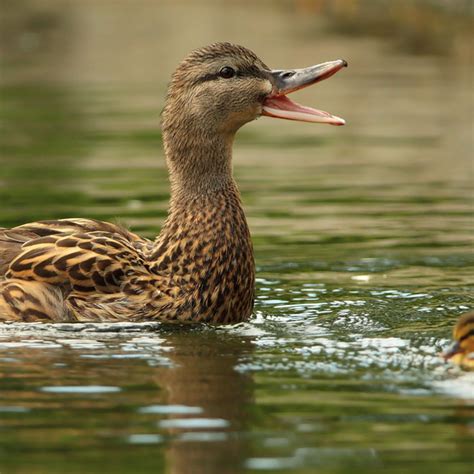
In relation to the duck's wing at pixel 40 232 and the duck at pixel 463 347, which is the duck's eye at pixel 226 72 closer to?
the duck's wing at pixel 40 232

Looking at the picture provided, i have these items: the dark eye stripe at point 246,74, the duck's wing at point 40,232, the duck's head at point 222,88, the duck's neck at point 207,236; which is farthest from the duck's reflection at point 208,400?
the dark eye stripe at point 246,74

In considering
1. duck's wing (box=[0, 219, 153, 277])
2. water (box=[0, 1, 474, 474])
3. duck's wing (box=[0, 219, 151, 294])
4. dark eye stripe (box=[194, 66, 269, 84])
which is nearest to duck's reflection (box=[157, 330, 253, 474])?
water (box=[0, 1, 474, 474])

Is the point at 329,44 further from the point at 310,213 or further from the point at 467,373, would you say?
the point at 467,373

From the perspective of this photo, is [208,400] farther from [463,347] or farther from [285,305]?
[285,305]

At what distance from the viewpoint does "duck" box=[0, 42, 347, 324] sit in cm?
845

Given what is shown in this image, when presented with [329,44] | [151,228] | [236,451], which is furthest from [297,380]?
[329,44]

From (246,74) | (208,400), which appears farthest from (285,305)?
(208,400)

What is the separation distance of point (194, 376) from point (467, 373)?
52.3 inches

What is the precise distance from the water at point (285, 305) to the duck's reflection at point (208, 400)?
0.05 ft

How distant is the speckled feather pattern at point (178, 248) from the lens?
8.45 meters

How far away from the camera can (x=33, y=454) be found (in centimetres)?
598

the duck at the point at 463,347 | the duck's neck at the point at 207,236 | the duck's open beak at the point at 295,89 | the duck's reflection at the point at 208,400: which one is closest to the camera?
the duck's reflection at the point at 208,400

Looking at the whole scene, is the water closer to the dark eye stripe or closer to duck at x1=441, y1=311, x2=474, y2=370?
duck at x1=441, y1=311, x2=474, y2=370

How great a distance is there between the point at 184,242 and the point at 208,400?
2169mm
